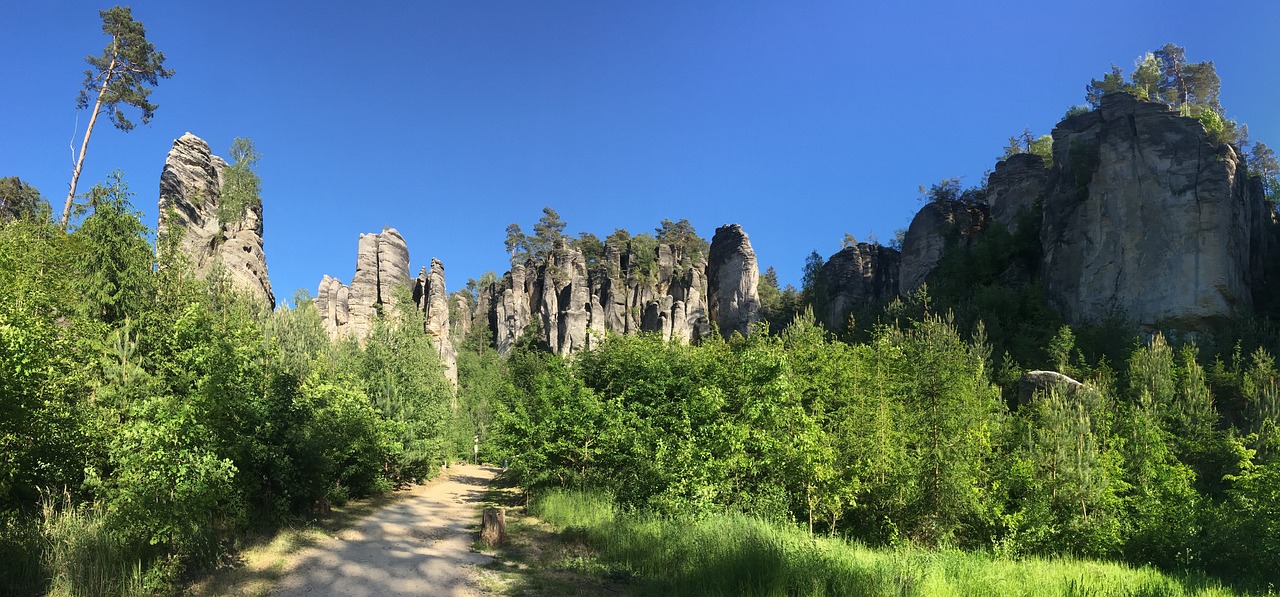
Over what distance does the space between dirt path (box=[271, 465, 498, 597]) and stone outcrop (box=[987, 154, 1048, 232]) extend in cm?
5627

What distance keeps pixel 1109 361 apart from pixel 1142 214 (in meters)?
16.0

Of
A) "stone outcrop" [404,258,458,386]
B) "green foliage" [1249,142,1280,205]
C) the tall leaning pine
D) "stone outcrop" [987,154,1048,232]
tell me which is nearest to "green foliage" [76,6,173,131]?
the tall leaning pine

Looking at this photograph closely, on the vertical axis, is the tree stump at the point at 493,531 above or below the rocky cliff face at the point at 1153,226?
below

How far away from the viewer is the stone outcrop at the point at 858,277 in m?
61.8

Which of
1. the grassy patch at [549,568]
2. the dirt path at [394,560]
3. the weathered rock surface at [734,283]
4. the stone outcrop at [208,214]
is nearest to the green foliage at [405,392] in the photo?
the dirt path at [394,560]

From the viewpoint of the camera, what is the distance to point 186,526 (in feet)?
25.6

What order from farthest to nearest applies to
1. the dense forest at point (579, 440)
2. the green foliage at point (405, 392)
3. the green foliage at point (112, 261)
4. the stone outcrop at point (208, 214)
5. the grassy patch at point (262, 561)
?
the stone outcrop at point (208, 214)
the green foliage at point (405, 392)
the green foliage at point (112, 261)
the grassy patch at point (262, 561)
the dense forest at point (579, 440)

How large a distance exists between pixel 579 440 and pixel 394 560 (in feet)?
18.4

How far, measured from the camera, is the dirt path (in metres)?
8.51

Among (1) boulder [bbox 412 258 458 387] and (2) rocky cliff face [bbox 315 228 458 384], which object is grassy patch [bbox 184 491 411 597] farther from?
(1) boulder [bbox 412 258 458 387]

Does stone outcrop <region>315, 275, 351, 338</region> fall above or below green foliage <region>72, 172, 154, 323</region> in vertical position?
above

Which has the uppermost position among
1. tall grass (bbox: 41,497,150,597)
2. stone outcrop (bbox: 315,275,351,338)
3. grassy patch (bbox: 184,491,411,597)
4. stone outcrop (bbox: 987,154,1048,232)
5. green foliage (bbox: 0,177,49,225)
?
stone outcrop (bbox: 987,154,1048,232)

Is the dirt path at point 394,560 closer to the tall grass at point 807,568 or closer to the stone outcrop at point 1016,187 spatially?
the tall grass at point 807,568

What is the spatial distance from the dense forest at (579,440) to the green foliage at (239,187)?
20587mm
